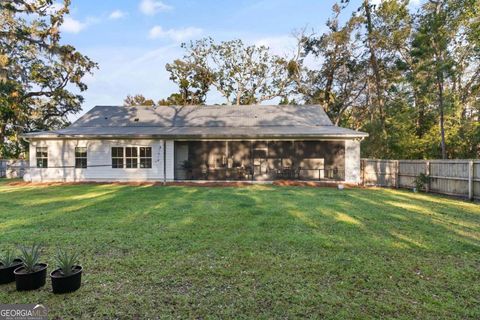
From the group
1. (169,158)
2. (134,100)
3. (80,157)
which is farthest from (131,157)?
(134,100)

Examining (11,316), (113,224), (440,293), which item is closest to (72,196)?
(113,224)

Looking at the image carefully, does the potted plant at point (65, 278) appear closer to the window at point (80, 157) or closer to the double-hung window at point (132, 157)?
the double-hung window at point (132, 157)

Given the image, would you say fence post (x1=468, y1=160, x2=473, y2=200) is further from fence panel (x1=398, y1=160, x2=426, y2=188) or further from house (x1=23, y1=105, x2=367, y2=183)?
house (x1=23, y1=105, x2=367, y2=183)

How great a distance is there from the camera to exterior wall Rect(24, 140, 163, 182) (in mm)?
15367

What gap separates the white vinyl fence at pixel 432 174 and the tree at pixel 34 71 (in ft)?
67.7

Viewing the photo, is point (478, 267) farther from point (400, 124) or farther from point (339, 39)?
point (339, 39)

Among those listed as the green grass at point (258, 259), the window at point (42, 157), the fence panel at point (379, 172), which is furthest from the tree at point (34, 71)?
the fence panel at point (379, 172)

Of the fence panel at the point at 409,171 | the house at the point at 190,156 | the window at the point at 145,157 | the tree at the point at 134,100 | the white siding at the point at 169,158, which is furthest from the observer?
the tree at the point at 134,100

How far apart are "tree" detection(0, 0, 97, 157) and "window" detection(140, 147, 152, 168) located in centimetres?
906

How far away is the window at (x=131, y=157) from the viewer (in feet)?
50.6

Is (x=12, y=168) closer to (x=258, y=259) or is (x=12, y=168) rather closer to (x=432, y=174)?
(x=258, y=259)

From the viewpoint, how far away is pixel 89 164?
608 inches

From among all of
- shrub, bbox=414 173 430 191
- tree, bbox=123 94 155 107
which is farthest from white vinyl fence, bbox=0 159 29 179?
tree, bbox=123 94 155 107

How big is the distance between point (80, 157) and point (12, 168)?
7618 mm
